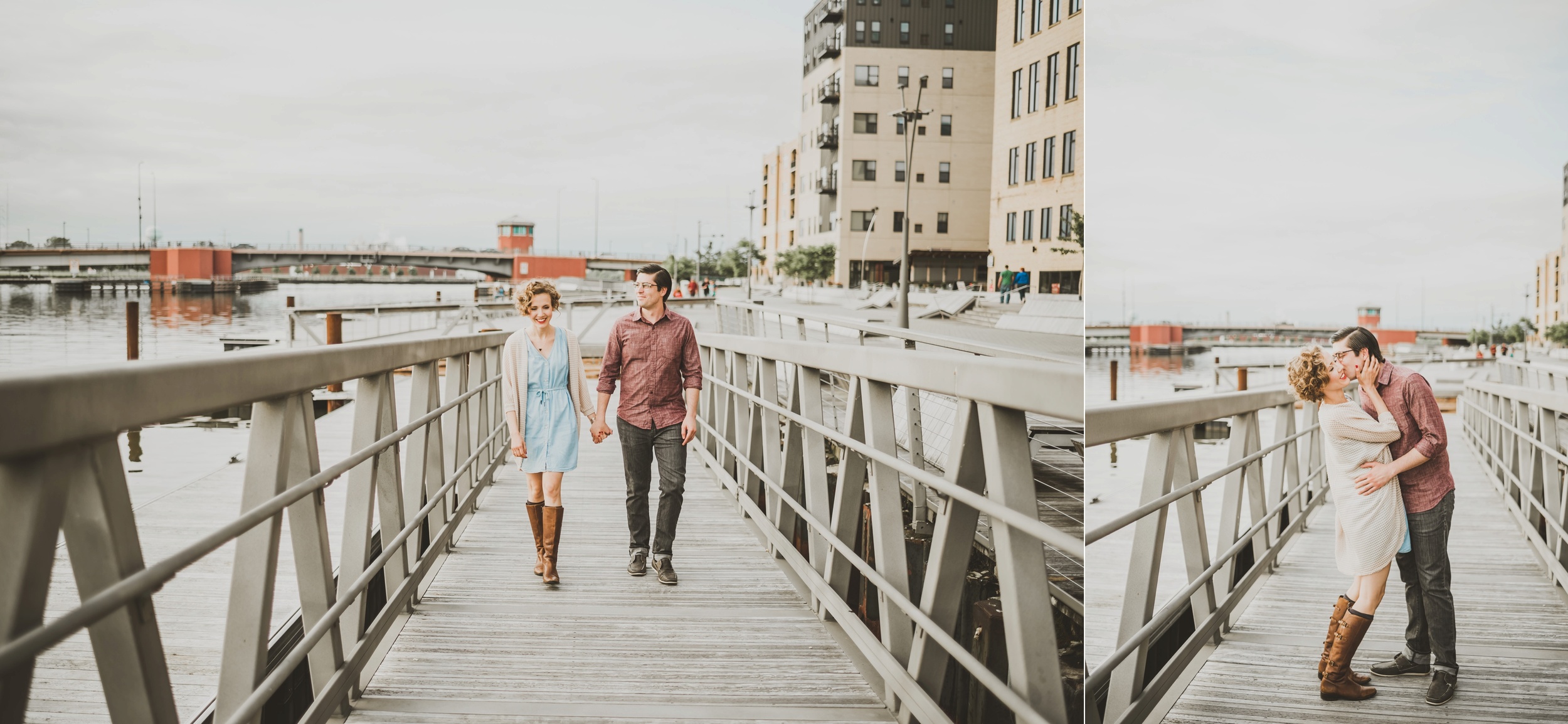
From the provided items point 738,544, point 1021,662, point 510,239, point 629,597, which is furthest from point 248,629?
point 510,239

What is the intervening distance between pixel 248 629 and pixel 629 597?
195 cm

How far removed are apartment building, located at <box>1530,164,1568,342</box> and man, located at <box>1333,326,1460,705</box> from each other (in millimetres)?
2620

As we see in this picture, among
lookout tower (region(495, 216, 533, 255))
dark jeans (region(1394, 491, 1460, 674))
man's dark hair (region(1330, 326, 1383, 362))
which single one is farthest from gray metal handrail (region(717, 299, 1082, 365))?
lookout tower (region(495, 216, 533, 255))

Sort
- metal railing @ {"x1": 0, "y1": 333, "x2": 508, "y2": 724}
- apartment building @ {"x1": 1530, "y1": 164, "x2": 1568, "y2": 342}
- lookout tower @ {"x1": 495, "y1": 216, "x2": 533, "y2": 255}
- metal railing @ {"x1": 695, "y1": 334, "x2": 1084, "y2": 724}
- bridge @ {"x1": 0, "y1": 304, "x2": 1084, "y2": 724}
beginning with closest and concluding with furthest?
metal railing @ {"x1": 0, "y1": 333, "x2": 508, "y2": 724} → bridge @ {"x1": 0, "y1": 304, "x2": 1084, "y2": 724} → metal railing @ {"x1": 695, "y1": 334, "x2": 1084, "y2": 724} → apartment building @ {"x1": 1530, "y1": 164, "x2": 1568, "y2": 342} → lookout tower @ {"x1": 495, "y1": 216, "x2": 533, "y2": 255}

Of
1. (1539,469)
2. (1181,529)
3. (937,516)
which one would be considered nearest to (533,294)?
(937,516)

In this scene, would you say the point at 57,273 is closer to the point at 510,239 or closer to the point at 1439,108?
the point at 1439,108

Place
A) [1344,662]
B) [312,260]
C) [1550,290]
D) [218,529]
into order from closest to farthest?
[218,529]
[1344,662]
[1550,290]
[312,260]

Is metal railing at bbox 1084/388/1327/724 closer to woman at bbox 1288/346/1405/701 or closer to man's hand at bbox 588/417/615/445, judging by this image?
woman at bbox 1288/346/1405/701

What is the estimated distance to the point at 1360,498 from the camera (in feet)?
10.3

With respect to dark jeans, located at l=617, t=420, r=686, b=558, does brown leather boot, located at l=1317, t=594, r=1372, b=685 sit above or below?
below

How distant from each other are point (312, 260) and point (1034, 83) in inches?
1718

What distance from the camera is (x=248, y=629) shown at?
195 cm

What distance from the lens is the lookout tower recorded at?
7444 cm

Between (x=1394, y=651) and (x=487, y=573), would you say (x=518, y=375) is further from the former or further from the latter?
(x=1394, y=651)
